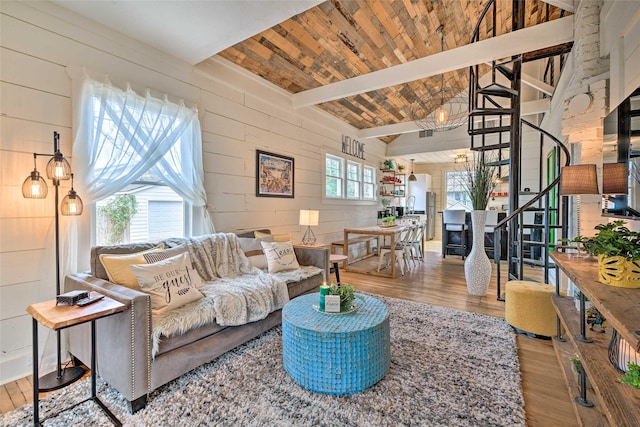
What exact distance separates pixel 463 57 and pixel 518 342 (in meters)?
3.02

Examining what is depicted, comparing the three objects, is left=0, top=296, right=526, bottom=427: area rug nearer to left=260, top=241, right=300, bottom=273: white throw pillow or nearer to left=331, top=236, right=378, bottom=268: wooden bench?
left=260, top=241, right=300, bottom=273: white throw pillow

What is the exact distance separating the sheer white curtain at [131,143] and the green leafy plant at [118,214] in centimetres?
21

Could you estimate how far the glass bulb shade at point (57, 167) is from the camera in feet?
6.39

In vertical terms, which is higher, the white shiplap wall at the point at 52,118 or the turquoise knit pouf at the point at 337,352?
the white shiplap wall at the point at 52,118

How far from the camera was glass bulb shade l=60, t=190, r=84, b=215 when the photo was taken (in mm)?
2076

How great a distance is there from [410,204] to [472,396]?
806cm

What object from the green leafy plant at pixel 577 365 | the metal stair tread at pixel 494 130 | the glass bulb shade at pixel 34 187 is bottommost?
the green leafy plant at pixel 577 365

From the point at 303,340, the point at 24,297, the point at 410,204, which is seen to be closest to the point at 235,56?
the point at 24,297

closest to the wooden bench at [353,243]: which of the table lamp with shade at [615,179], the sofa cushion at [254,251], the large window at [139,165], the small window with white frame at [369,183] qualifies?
the small window with white frame at [369,183]

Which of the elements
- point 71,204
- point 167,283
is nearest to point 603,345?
point 167,283

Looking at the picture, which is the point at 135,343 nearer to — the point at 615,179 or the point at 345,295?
the point at 345,295

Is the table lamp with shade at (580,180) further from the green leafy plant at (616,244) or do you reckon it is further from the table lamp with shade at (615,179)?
the green leafy plant at (616,244)

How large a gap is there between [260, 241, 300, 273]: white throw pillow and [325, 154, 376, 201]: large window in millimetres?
2331

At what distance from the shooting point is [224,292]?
7.48ft
